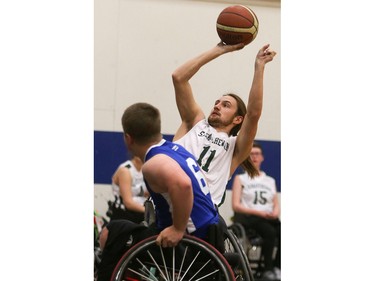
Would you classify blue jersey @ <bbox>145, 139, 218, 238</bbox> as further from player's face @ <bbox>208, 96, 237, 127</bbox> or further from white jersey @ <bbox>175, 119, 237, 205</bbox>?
player's face @ <bbox>208, 96, 237, 127</bbox>

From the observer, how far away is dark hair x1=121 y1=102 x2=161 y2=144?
15.9 feet

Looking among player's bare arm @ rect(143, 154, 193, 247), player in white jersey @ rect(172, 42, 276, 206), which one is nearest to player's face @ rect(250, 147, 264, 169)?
player in white jersey @ rect(172, 42, 276, 206)

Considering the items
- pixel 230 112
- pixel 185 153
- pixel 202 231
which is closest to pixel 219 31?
pixel 230 112

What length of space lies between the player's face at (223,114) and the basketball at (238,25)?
1.18 feet

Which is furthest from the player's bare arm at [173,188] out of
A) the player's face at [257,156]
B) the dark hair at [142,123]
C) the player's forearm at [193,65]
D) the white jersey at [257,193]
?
the white jersey at [257,193]

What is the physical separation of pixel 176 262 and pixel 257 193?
253 cm

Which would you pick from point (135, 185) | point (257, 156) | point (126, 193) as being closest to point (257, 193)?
point (257, 156)

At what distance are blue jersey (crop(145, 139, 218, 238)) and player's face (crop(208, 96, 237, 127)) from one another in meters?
0.46

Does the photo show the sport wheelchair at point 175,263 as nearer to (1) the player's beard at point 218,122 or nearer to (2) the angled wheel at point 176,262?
(2) the angled wheel at point 176,262

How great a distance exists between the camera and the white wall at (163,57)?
4.98 m

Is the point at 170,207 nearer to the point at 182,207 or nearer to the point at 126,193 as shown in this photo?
the point at 182,207

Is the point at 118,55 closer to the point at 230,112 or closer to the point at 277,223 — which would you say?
the point at 230,112
